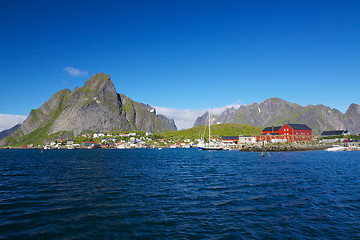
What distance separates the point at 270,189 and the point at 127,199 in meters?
17.2

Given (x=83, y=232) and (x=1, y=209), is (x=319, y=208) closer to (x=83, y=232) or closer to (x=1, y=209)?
(x=83, y=232)

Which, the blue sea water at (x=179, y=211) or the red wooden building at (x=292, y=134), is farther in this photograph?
the red wooden building at (x=292, y=134)

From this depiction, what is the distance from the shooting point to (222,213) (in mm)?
18734

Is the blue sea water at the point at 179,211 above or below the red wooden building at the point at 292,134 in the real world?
below

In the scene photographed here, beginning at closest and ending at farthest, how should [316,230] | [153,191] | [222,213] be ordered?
[316,230]
[222,213]
[153,191]

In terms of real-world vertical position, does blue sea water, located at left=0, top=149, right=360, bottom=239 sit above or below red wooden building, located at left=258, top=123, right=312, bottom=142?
below

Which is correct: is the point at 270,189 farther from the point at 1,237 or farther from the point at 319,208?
the point at 1,237

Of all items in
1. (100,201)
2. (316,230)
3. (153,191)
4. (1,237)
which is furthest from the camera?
(153,191)

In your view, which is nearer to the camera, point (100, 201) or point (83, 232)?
point (83, 232)

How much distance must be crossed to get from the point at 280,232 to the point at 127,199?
14.5m

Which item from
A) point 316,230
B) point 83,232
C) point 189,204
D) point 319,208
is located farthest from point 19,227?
point 319,208

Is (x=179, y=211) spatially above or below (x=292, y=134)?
below

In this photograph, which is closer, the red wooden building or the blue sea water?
the blue sea water

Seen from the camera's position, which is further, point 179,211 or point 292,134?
point 292,134
